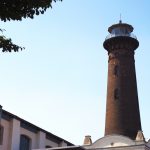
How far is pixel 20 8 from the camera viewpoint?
9.53 meters

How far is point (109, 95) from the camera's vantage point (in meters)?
39.1

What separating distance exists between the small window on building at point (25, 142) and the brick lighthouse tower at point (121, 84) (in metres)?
7.23

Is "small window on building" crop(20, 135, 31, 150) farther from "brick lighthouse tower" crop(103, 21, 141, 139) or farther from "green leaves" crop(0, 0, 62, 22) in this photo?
"green leaves" crop(0, 0, 62, 22)

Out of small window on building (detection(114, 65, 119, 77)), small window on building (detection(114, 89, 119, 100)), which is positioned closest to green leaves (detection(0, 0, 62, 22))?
small window on building (detection(114, 89, 119, 100))

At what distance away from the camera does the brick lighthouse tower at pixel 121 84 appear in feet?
123

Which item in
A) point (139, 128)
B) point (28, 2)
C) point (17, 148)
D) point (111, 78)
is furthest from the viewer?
point (111, 78)

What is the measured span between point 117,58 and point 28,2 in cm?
3189

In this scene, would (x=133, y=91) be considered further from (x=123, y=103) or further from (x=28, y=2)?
(x=28, y=2)

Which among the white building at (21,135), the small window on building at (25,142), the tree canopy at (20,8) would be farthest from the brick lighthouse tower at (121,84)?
the tree canopy at (20,8)

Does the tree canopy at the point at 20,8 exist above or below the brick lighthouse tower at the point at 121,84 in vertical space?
below

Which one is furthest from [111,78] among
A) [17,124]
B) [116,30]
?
[17,124]

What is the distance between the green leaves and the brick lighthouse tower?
93.5 feet

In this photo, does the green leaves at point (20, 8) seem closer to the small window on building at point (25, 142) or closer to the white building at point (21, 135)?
the white building at point (21, 135)

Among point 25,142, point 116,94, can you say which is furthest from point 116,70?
point 25,142
